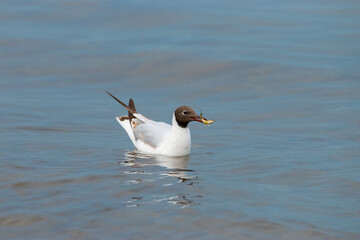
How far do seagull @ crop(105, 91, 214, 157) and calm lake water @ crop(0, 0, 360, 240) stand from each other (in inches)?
10.0

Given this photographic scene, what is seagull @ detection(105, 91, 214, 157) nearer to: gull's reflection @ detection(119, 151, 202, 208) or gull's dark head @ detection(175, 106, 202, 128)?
gull's dark head @ detection(175, 106, 202, 128)

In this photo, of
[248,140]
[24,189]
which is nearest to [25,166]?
[24,189]

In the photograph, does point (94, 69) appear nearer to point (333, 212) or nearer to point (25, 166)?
point (25, 166)

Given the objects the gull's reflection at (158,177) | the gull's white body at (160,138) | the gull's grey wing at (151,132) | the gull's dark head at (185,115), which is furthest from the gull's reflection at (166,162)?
the gull's dark head at (185,115)

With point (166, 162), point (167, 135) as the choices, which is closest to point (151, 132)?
point (167, 135)

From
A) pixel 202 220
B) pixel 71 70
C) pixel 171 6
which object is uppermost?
pixel 171 6

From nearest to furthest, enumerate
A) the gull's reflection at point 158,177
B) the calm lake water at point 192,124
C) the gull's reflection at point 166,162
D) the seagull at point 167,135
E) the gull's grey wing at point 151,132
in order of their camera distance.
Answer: the calm lake water at point 192,124, the gull's reflection at point 158,177, the gull's reflection at point 166,162, the seagull at point 167,135, the gull's grey wing at point 151,132

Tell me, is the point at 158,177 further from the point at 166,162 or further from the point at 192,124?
the point at 192,124

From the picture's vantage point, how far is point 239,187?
32.9ft

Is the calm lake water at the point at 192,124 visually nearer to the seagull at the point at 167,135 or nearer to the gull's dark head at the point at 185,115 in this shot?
the seagull at the point at 167,135

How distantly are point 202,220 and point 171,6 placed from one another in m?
16.2

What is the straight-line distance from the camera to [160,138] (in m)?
12.4

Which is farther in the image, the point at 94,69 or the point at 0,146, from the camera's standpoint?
the point at 94,69

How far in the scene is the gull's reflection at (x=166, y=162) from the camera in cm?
1099
